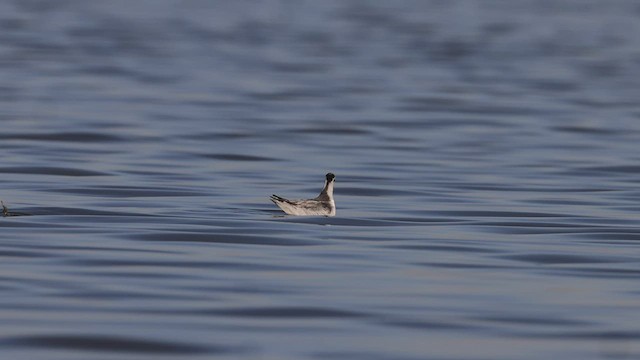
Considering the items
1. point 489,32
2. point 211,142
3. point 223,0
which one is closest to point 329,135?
point 211,142

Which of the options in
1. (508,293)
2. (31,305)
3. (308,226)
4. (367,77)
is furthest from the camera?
(367,77)

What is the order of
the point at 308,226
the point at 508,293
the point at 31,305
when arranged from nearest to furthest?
1. the point at 31,305
2. the point at 508,293
3. the point at 308,226

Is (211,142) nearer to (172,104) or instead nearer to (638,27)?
(172,104)

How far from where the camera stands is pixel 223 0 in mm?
100500

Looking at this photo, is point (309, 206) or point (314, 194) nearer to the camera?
point (309, 206)

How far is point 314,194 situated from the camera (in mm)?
24859

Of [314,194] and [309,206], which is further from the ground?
[314,194]

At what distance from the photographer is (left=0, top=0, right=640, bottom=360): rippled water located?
1314cm

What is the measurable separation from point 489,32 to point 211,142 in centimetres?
4093

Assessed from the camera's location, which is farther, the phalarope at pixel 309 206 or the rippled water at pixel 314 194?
the phalarope at pixel 309 206

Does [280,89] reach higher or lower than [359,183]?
higher

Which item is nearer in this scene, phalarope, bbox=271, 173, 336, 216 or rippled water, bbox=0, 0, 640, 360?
rippled water, bbox=0, 0, 640, 360

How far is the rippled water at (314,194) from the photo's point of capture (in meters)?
13.1

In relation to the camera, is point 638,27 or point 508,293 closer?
point 508,293
